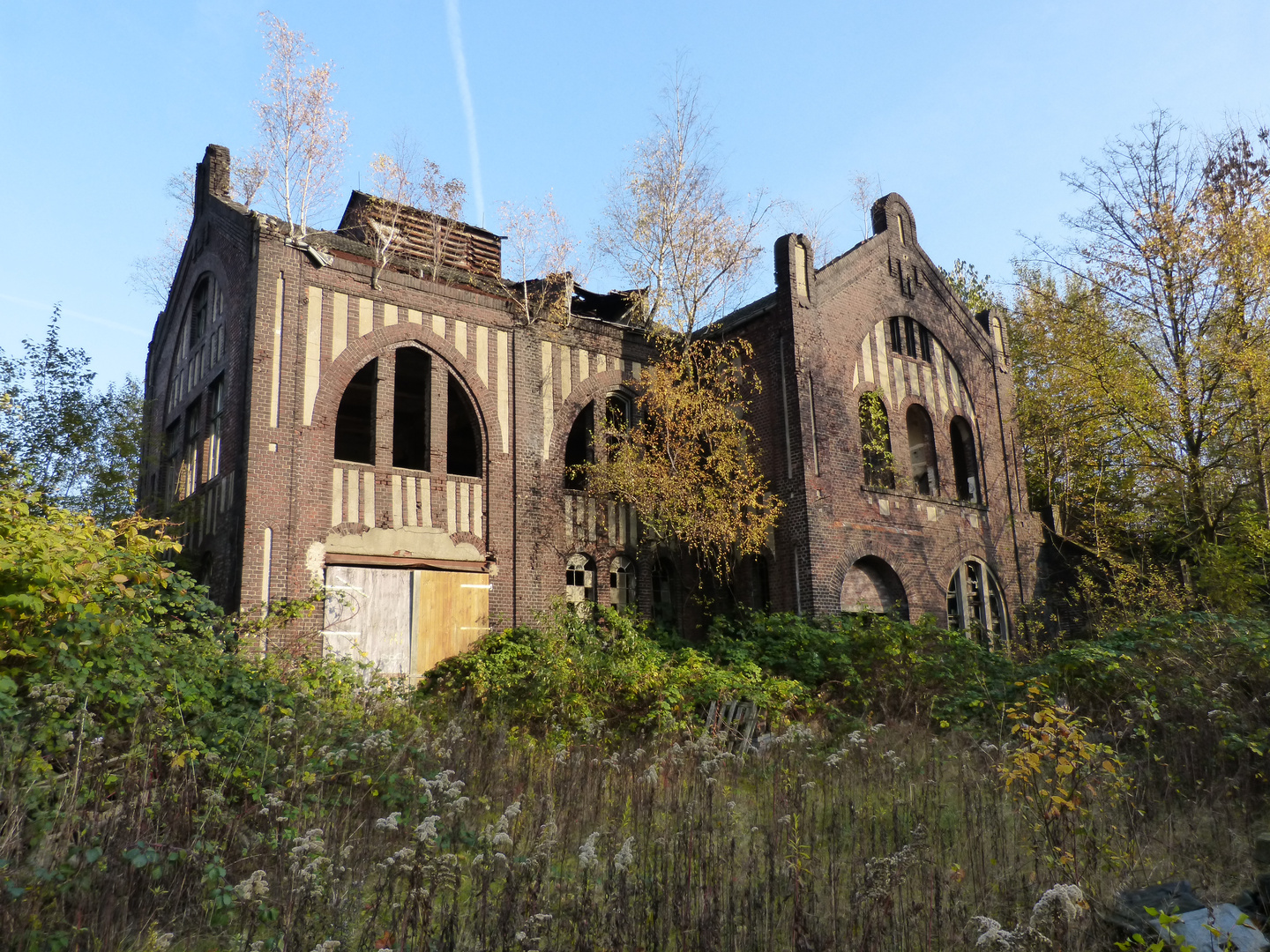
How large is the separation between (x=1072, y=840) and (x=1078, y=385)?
16898 mm

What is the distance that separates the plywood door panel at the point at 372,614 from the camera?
43.8ft

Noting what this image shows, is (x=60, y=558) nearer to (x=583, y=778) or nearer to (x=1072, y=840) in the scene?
(x=583, y=778)

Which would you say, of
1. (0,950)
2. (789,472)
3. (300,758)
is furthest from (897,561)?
(0,950)

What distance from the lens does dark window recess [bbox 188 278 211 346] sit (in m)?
17.0

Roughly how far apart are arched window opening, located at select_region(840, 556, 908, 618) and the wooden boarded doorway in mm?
7012

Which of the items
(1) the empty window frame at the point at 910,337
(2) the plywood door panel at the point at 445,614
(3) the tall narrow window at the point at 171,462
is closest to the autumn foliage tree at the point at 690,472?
(2) the plywood door panel at the point at 445,614

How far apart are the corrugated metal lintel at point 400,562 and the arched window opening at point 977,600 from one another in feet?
34.0

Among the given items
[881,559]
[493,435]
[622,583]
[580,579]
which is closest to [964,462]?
[881,559]

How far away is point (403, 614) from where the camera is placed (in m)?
13.9

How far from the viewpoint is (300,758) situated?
6.25 meters

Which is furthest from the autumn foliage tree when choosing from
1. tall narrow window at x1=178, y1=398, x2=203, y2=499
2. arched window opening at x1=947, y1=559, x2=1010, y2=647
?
tall narrow window at x1=178, y1=398, x2=203, y2=499

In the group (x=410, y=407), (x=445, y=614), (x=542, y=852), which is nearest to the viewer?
(x=542, y=852)

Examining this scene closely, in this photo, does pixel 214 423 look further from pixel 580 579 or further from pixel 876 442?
pixel 876 442

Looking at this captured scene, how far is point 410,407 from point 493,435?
17.7 feet
